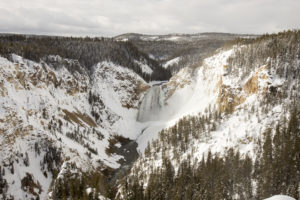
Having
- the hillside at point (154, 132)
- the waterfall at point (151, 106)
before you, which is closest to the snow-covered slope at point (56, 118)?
the hillside at point (154, 132)

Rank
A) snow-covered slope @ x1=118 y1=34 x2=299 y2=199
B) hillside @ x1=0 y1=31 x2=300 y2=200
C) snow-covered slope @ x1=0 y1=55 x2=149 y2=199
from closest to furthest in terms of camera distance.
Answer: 1. hillside @ x1=0 y1=31 x2=300 y2=200
2. snow-covered slope @ x1=0 y1=55 x2=149 y2=199
3. snow-covered slope @ x1=118 y1=34 x2=299 y2=199

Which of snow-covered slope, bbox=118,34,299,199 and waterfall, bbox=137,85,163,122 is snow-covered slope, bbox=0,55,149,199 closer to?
waterfall, bbox=137,85,163,122

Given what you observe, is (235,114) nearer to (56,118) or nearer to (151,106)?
(151,106)

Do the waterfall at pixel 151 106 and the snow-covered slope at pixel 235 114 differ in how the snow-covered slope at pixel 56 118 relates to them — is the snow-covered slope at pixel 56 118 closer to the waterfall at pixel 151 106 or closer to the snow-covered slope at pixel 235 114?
the waterfall at pixel 151 106

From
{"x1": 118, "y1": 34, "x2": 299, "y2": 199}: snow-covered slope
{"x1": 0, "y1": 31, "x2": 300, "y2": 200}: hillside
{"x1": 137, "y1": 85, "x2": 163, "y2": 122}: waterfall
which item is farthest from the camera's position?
{"x1": 137, "y1": 85, "x2": 163, "y2": 122}: waterfall

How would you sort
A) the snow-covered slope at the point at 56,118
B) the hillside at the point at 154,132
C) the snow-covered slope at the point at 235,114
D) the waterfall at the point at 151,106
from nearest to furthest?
the hillside at the point at 154,132 < the snow-covered slope at the point at 56,118 < the snow-covered slope at the point at 235,114 < the waterfall at the point at 151,106

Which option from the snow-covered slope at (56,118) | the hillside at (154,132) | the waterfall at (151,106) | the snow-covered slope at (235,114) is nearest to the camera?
the hillside at (154,132)

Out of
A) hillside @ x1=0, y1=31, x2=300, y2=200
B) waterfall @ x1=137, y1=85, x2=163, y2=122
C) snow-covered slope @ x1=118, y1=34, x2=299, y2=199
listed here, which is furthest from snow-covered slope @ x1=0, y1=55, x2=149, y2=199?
snow-covered slope @ x1=118, y1=34, x2=299, y2=199

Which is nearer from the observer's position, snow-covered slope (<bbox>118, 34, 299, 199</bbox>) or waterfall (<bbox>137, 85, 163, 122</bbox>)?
snow-covered slope (<bbox>118, 34, 299, 199</bbox>)
